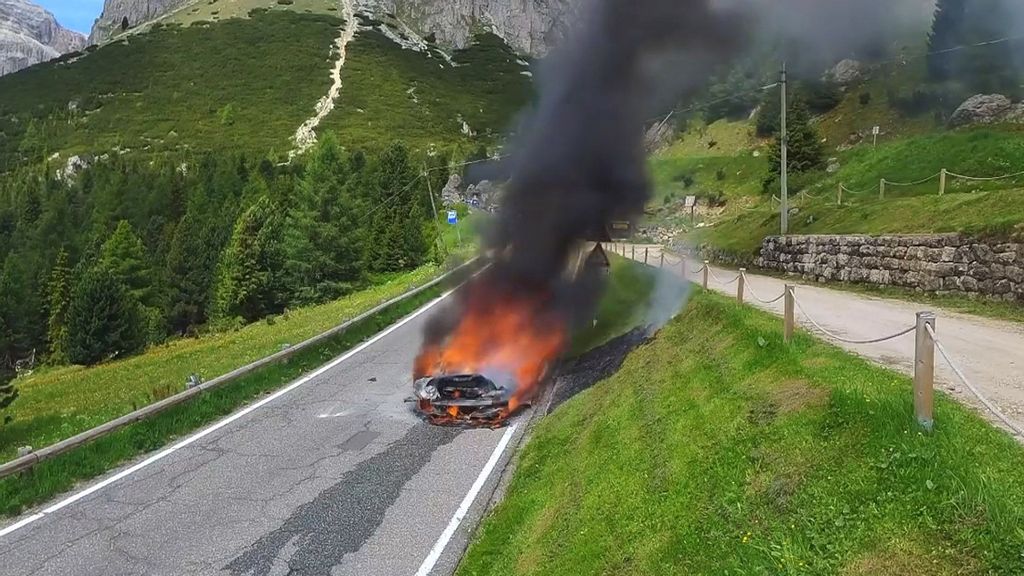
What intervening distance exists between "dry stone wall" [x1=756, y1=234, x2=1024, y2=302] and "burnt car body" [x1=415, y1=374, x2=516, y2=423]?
1010cm

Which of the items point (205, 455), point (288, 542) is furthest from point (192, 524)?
point (205, 455)

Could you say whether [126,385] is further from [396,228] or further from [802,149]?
[396,228]

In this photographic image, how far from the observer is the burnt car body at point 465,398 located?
1266 centimetres

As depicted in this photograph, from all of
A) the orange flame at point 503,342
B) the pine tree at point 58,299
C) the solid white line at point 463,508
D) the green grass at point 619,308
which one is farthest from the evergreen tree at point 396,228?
the solid white line at point 463,508

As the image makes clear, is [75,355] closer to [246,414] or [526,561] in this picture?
[246,414]

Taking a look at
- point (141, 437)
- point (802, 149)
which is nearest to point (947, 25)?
point (802, 149)

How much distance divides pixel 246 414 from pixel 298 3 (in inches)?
7820

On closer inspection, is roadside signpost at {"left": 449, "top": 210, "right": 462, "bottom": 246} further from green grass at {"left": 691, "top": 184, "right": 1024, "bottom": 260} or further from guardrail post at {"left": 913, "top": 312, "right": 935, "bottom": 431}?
guardrail post at {"left": 913, "top": 312, "right": 935, "bottom": 431}

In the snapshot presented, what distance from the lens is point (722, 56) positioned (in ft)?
55.2

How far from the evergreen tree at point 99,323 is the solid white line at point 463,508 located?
1579 inches

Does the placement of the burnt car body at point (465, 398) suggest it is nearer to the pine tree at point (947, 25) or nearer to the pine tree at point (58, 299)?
the pine tree at point (947, 25)

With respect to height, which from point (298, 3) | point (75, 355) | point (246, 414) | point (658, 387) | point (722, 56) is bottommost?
point (75, 355)

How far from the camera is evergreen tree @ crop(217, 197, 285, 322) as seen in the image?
5306cm

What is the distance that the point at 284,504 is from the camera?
354 inches
